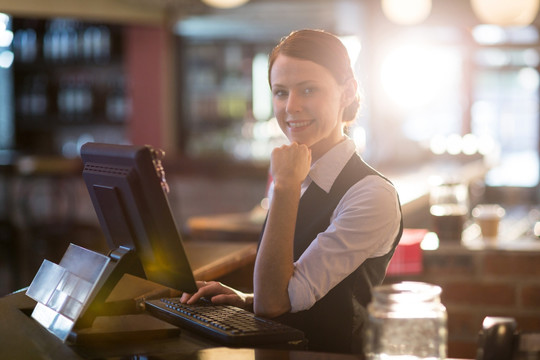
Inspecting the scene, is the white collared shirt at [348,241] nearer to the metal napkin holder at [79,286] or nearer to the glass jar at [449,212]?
the metal napkin holder at [79,286]

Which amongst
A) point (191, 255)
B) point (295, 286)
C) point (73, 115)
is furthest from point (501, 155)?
point (295, 286)

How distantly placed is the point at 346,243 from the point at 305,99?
1.15 feet

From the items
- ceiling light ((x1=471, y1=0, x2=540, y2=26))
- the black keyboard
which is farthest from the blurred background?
the black keyboard

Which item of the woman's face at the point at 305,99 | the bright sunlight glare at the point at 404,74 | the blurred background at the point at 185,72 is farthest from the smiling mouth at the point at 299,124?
the bright sunlight glare at the point at 404,74

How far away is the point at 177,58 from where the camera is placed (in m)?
8.52

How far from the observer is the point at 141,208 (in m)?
1.43

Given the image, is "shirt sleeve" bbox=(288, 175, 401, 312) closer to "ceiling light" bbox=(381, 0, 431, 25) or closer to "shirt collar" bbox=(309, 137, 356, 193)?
"shirt collar" bbox=(309, 137, 356, 193)

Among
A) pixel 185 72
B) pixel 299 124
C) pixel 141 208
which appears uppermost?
pixel 185 72

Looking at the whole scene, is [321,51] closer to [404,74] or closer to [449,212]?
[449,212]

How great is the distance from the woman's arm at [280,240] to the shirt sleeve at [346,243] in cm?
3

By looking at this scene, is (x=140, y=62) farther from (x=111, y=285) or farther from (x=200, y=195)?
(x=111, y=285)

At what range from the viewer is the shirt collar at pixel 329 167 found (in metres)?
1.72

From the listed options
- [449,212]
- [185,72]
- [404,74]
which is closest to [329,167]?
[449,212]

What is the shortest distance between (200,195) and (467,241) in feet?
13.1
